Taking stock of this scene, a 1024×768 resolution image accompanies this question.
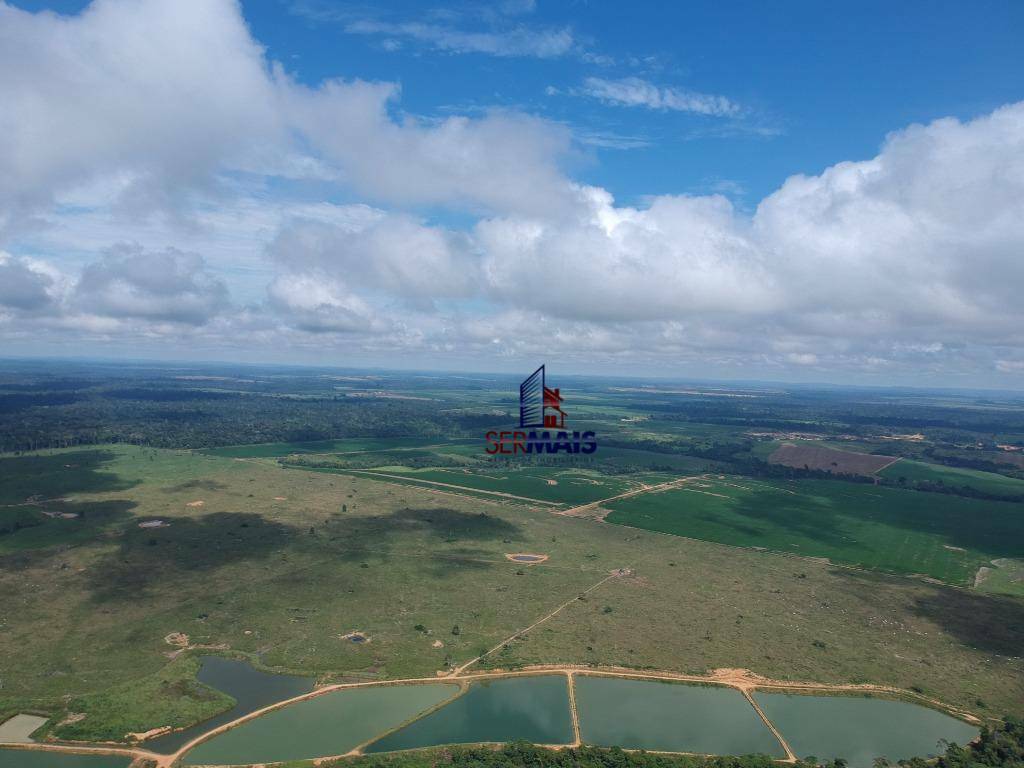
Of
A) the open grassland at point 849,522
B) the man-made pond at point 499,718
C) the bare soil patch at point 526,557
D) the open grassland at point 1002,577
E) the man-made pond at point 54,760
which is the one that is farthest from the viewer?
the open grassland at point 849,522

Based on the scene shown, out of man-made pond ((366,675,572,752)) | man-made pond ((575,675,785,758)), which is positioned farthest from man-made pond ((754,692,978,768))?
man-made pond ((366,675,572,752))

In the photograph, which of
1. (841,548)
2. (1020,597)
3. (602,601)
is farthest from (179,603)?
(1020,597)

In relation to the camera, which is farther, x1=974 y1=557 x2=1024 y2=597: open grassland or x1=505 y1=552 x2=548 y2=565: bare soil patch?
x1=505 y1=552 x2=548 y2=565: bare soil patch

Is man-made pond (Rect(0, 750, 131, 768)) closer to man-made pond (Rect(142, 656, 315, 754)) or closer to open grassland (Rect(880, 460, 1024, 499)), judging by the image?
man-made pond (Rect(142, 656, 315, 754))

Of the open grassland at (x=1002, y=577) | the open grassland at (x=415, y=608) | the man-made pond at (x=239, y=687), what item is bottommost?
the man-made pond at (x=239, y=687)

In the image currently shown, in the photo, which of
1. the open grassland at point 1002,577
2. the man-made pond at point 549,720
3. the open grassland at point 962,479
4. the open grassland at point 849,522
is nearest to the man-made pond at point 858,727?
Result: the man-made pond at point 549,720

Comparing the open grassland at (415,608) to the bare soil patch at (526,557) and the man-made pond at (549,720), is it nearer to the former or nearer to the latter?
the bare soil patch at (526,557)
